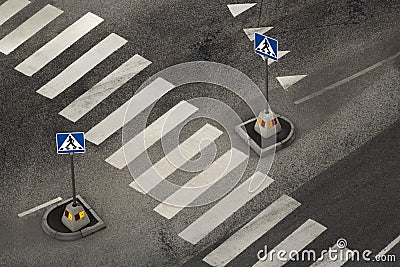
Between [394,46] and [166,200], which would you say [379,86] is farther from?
[166,200]

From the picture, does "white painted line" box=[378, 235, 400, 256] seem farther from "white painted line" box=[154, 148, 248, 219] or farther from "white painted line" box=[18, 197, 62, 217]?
"white painted line" box=[18, 197, 62, 217]

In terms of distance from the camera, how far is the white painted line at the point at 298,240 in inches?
1492

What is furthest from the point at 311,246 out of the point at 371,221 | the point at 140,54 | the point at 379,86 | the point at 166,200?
the point at 140,54

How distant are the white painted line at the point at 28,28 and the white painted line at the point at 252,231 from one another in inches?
460

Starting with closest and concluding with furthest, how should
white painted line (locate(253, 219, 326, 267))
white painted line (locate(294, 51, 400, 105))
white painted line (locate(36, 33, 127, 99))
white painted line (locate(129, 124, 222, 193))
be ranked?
white painted line (locate(253, 219, 326, 267)), white painted line (locate(129, 124, 222, 193)), white painted line (locate(294, 51, 400, 105)), white painted line (locate(36, 33, 127, 99))

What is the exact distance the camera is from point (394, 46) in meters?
45.1

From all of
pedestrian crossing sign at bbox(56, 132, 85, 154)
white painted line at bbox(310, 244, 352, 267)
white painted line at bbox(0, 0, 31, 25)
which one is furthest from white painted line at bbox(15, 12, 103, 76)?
white painted line at bbox(310, 244, 352, 267)

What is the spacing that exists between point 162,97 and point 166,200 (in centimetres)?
475

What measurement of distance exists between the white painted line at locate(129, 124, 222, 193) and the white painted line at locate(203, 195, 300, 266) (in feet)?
10.6

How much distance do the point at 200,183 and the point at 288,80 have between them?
224 inches

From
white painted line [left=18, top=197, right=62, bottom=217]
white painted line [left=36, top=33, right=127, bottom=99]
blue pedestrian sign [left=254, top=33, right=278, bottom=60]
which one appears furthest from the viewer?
white painted line [left=36, top=33, right=127, bottom=99]

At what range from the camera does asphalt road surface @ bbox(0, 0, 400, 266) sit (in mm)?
38656

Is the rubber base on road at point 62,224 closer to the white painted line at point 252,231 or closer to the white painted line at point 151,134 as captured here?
the white painted line at point 151,134

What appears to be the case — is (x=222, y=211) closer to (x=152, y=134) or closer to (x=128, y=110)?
(x=152, y=134)
